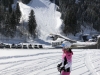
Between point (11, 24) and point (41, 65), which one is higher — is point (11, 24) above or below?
above

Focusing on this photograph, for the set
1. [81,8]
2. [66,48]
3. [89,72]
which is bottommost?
[89,72]

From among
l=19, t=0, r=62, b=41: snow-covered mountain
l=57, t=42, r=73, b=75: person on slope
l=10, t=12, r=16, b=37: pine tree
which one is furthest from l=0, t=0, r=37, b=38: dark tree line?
l=57, t=42, r=73, b=75: person on slope

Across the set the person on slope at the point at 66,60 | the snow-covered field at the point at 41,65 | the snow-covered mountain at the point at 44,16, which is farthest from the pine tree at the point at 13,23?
the person on slope at the point at 66,60

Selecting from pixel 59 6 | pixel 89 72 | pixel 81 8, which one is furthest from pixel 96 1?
pixel 89 72

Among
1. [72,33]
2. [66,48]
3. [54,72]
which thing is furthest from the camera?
[72,33]

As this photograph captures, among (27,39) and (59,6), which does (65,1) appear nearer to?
(59,6)

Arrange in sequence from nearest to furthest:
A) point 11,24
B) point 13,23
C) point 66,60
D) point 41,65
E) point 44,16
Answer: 1. point 66,60
2. point 41,65
3. point 11,24
4. point 13,23
5. point 44,16

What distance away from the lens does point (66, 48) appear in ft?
25.5

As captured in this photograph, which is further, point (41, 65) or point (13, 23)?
point (13, 23)

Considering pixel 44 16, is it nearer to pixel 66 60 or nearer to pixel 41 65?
pixel 41 65

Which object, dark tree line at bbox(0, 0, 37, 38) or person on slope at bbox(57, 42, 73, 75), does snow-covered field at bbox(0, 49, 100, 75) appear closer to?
person on slope at bbox(57, 42, 73, 75)

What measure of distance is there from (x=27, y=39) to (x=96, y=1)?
51.2 m

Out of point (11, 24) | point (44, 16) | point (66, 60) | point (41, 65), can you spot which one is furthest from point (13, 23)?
point (66, 60)

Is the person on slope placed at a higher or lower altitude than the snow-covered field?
higher
